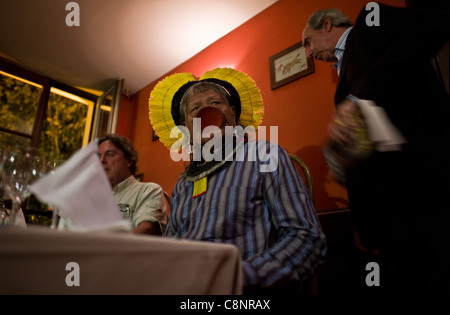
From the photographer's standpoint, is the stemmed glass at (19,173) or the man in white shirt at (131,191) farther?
the man in white shirt at (131,191)

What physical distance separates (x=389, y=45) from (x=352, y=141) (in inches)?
15.6

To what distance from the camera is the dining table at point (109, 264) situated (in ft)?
1.22

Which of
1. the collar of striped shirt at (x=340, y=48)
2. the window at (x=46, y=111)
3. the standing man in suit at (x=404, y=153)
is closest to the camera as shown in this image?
the standing man in suit at (x=404, y=153)

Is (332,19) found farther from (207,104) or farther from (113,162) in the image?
(113,162)

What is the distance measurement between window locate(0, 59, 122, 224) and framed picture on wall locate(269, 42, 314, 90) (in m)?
2.03

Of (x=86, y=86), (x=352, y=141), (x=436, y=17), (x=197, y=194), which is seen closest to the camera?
(x=352, y=141)

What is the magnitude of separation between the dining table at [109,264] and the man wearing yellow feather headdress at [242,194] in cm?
19

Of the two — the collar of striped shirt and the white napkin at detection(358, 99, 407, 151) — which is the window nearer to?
the collar of striped shirt

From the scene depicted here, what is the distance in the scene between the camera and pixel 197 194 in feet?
3.60

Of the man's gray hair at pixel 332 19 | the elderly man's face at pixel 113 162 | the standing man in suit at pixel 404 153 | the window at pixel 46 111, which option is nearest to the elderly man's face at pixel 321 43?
the man's gray hair at pixel 332 19

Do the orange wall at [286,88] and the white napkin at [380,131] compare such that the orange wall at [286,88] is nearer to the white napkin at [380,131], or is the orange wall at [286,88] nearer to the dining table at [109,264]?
the white napkin at [380,131]
